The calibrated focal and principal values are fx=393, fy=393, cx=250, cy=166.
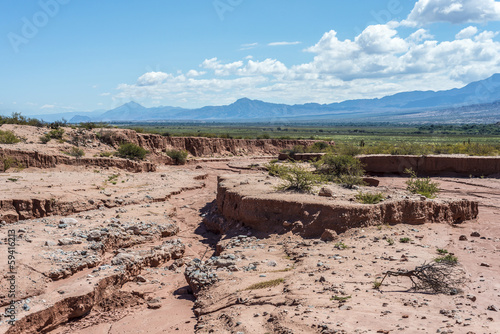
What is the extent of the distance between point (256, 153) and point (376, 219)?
112 ft

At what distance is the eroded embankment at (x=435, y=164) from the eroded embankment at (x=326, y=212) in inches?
330

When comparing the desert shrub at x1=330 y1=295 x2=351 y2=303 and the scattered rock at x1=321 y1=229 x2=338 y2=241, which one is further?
the scattered rock at x1=321 y1=229 x2=338 y2=241

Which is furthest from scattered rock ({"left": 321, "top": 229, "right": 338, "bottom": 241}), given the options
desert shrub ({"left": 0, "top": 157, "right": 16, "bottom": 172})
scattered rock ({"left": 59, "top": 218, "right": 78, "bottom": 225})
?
desert shrub ({"left": 0, "top": 157, "right": 16, "bottom": 172})

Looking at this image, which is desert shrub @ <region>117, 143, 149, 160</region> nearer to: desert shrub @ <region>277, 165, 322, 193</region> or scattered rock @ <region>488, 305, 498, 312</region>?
desert shrub @ <region>277, 165, 322, 193</region>

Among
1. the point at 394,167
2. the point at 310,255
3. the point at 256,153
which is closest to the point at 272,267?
the point at 310,255

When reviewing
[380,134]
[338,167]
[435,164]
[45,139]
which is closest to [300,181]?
A: [338,167]

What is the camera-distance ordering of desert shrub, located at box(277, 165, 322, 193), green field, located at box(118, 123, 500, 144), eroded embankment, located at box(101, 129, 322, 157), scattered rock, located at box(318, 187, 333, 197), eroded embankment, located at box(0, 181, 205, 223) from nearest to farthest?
scattered rock, located at box(318, 187, 333, 197) → eroded embankment, located at box(0, 181, 205, 223) → desert shrub, located at box(277, 165, 322, 193) → eroded embankment, located at box(101, 129, 322, 157) → green field, located at box(118, 123, 500, 144)

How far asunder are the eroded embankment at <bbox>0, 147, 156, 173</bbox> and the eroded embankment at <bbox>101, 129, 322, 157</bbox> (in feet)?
23.7

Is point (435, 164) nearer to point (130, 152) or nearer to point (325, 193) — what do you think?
point (325, 193)

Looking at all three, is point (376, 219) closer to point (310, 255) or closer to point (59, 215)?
point (310, 255)

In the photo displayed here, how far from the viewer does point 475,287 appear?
622cm

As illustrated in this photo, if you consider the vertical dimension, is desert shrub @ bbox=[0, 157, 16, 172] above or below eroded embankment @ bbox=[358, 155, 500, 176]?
above

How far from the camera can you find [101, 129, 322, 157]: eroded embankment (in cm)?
3181

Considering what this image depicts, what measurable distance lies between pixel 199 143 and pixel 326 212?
3039 cm
